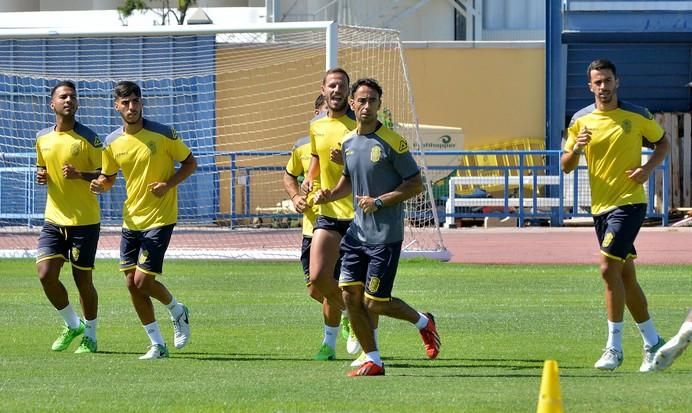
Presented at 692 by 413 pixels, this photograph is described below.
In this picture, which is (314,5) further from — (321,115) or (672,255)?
(321,115)

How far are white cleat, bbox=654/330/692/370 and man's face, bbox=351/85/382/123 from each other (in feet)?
8.38

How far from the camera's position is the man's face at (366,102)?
9.86m

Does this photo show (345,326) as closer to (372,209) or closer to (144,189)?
(144,189)

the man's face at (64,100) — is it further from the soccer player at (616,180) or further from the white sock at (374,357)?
the soccer player at (616,180)

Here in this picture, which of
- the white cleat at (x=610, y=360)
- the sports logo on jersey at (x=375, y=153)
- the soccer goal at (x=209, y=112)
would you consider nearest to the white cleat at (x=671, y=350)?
the white cleat at (x=610, y=360)

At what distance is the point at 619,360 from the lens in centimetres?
1048

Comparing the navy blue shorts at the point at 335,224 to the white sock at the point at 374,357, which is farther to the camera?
the navy blue shorts at the point at 335,224

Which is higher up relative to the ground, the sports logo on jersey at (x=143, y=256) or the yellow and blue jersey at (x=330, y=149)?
the yellow and blue jersey at (x=330, y=149)

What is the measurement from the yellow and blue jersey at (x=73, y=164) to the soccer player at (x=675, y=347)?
5183 mm

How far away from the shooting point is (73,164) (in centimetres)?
1238

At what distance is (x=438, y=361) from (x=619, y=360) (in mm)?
1473

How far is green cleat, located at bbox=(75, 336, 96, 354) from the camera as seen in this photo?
12133 millimetres

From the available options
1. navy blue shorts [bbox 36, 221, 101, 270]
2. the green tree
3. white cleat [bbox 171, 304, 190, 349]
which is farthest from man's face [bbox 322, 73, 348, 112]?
the green tree

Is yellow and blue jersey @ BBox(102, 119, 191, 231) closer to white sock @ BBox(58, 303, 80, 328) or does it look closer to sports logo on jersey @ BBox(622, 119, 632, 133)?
white sock @ BBox(58, 303, 80, 328)
